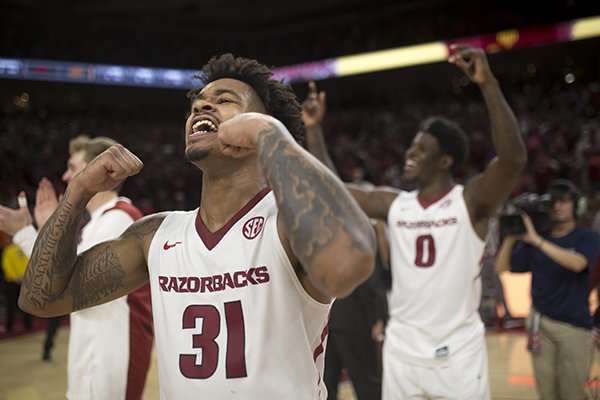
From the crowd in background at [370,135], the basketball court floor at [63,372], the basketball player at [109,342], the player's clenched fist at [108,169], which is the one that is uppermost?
the crowd in background at [370,135]

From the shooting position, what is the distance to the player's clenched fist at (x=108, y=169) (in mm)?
2035

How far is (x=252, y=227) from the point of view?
77.5 inches

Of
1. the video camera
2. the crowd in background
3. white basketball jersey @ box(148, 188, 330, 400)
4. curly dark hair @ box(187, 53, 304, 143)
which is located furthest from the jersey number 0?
the crowd in background

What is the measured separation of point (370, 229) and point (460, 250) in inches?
86.0

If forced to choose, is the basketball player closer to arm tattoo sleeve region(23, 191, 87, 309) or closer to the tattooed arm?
arm tattoo sleeve region(23, 191, 87, 309)

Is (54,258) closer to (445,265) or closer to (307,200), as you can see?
(307,200)

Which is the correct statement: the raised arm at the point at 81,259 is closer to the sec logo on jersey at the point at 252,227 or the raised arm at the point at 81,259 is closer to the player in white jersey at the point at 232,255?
the player in white jersey at the point at 232,255

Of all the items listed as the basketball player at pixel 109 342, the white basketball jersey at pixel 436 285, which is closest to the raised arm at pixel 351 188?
the white basketball jersey at pixel 436 285

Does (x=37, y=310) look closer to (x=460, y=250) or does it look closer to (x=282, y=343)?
(x=282, y=343)

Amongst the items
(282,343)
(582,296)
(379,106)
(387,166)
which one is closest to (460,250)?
(582,296)

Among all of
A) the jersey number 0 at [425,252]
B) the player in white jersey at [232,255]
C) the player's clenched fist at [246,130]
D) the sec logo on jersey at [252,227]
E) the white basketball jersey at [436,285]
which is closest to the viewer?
the player in white jersey at [232,255]

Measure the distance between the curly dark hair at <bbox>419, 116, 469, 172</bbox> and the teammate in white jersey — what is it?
0.13 m

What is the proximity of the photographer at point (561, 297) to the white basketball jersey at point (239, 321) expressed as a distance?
9.43ft

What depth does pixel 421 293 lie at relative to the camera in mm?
3619
